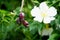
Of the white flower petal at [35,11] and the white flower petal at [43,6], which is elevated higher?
the white flower petal at [43,6]

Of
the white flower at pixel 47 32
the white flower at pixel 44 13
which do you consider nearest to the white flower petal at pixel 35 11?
the white flower at pixel 44 13

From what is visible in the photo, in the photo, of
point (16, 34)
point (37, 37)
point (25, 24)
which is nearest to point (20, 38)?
point (16, 34)

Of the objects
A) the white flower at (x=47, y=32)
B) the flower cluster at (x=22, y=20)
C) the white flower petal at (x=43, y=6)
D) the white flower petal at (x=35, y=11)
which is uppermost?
the white flower petal at (x=43, y=6)

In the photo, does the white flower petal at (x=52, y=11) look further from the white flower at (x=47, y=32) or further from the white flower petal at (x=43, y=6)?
the white flower at (x=47, y=32)

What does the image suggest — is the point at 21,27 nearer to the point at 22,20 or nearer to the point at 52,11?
the point at 22,20

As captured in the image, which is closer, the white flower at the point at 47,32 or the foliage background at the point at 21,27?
the foliage background at the point at 21,27

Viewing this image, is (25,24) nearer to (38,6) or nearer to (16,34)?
(38,6)

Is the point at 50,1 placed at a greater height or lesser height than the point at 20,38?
greater

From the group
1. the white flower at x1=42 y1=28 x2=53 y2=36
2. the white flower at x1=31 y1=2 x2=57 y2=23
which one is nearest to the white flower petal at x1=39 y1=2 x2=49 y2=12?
the white flower at x1=31 y1=2 x2=57 y2=23
